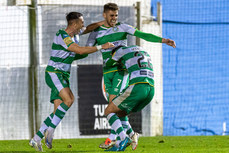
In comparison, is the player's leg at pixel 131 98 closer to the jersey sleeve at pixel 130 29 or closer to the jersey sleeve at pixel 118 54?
the jersey sleeve at pixel 118 54

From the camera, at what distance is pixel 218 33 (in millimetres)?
12656

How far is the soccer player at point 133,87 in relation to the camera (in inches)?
255

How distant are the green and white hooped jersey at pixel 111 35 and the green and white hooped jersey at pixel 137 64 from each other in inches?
24.4

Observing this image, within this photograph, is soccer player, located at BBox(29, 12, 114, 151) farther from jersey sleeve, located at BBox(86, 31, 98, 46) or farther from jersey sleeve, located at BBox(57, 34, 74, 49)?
jersey sleeve, located at BBox(86, 31, 98, 46)

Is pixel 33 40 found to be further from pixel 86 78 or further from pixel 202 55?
pixel 202 55

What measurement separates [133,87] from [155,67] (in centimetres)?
540

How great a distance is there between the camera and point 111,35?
7.50 meters

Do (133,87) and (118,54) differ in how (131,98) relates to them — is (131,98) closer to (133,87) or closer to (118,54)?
(133,87)

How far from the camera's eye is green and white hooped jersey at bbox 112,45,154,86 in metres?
6.50

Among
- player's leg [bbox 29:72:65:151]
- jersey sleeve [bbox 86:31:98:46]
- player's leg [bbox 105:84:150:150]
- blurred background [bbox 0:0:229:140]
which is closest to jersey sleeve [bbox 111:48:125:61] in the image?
player's leg [bbox 105:84:150:150]

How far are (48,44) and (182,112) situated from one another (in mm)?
3576

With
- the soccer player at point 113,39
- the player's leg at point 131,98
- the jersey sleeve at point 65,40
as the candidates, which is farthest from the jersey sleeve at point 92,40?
the player's leg at point 131,98

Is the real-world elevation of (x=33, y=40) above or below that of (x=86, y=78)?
above

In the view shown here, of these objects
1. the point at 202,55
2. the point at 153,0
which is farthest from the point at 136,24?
the point at 202,55
